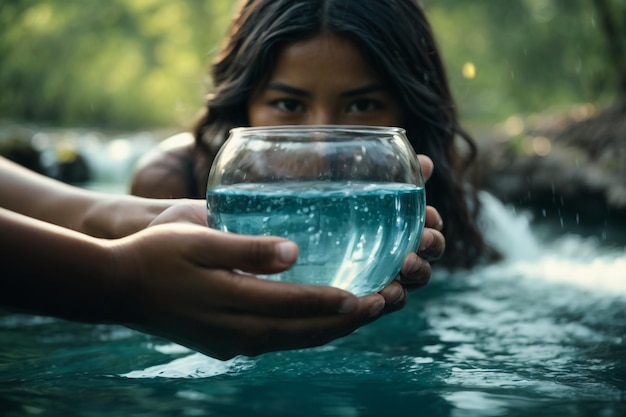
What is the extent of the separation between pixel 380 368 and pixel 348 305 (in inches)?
23.2

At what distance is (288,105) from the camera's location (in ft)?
10.9

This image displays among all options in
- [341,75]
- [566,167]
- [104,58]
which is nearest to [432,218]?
[341,75]

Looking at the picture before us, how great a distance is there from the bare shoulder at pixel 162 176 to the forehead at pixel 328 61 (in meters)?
1.33

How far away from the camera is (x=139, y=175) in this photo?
436 centimetres

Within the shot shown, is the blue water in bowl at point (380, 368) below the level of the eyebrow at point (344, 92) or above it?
below

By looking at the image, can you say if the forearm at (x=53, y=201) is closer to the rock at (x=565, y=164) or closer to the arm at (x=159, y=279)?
the arm at (x=159, y=279)

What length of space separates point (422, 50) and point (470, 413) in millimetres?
2228

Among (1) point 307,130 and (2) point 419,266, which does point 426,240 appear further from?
(1) point 307,130

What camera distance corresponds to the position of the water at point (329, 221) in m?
1.61

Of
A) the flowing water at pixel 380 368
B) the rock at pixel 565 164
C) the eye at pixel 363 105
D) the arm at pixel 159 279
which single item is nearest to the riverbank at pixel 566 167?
the rock at pixel 565 164

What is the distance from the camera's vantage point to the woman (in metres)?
3.19

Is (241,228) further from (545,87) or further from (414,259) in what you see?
(545,87)

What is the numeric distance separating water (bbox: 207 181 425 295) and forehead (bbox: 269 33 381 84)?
1482 mm

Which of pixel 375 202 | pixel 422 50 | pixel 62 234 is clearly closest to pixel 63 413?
pixel 62 234
